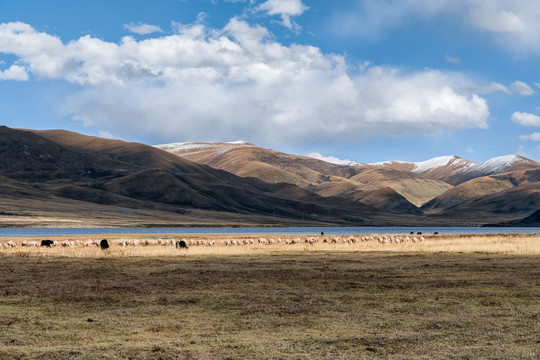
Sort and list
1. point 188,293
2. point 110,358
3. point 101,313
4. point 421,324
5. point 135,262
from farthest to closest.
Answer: point 135,262
point 188,293
point 101,313
point 421,324
point 110,358

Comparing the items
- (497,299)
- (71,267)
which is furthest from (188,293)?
(71,267)

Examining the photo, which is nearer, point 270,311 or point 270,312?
point 270,312

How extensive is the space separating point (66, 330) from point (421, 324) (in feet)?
33.9

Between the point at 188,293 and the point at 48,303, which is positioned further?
the point at 188,293

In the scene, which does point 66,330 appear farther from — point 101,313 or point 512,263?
point 512,263

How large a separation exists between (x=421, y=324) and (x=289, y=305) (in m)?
5.64

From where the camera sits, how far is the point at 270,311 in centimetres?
2202

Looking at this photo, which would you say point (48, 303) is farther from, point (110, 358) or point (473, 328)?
point (473, 328)

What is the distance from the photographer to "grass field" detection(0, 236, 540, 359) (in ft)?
52.4

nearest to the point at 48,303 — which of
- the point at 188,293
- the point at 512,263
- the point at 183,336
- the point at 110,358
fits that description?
the point at 188,293

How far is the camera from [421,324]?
19297 millimetres

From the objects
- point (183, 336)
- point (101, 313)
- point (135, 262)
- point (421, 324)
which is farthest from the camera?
point (135, 262)

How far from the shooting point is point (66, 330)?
18.8m

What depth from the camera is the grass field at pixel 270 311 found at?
629 inches
